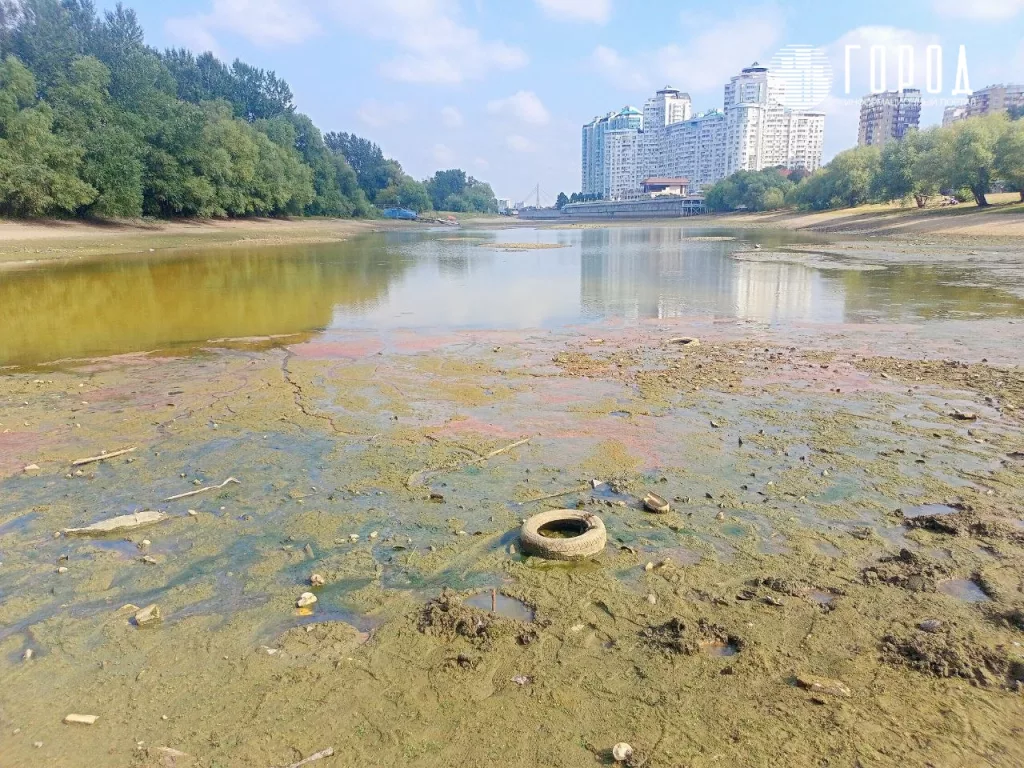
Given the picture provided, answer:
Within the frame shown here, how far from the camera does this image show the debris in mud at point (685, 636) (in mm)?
4621

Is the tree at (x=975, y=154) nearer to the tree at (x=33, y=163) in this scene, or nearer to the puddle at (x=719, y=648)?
the puddle at (x=719, y=648)

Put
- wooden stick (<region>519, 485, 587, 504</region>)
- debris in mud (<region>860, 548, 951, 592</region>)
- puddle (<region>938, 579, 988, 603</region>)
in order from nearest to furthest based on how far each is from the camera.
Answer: puddle (<region>938, 579, 988, 603</region>), debris in mud (<region>860, 548, 951, 592</region>), wooden stick (<region>519, 485, 587, 504</region>)

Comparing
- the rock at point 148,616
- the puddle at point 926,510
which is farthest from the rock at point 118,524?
the puddle at point 926,510

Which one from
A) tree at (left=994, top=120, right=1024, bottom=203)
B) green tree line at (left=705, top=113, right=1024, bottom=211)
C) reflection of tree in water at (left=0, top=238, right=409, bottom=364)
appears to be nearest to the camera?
reflection of tree in water at (left=0, top=238, right=409, bottom=364)

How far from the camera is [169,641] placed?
480 cm

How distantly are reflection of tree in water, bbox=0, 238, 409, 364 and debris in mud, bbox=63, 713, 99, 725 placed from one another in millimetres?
12679

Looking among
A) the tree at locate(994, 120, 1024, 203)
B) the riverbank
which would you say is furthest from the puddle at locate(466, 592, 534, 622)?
the tree at locate(994, 120, 1024, 203)

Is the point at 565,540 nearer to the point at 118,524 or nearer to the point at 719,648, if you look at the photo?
the point at 719,648

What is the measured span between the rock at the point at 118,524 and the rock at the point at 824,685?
19.0 feet

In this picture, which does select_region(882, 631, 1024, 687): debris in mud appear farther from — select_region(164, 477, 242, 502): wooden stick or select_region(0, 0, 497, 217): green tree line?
select_region(0, 0, 497, 217): green tree line

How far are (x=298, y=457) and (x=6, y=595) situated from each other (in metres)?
3.34

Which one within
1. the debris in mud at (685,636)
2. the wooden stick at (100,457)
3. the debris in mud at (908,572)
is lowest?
the debris in mud at (685,636)

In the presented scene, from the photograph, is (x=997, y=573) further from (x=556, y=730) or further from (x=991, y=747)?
(x=556, y=730)

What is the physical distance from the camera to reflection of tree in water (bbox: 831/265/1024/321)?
19188 mm
